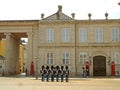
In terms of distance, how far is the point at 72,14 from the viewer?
50594 millimetres

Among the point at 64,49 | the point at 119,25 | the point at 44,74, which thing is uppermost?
the point at 119,25

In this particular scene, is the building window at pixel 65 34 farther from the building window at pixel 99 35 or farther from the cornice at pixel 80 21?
the building window at pixel 99 35

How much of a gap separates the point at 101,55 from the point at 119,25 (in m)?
4.98

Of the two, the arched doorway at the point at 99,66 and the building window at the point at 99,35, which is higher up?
the building window at the point at 99,35

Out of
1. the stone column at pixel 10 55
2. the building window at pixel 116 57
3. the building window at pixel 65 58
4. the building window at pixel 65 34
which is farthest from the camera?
the stone column at pixel 10 55

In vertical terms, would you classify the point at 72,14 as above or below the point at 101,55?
above

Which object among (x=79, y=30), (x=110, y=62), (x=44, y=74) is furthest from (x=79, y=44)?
(x=44, y=74)

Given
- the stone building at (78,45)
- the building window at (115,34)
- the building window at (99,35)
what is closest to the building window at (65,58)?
the stone building at (78,45)

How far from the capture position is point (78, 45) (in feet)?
164

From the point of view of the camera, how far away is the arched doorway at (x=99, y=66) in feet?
163

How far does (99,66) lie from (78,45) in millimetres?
4264

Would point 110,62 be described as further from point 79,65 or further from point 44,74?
point 44,74

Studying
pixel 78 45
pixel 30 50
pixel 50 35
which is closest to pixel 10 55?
pixel 30 50

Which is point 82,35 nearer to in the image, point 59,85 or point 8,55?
point 8,55
